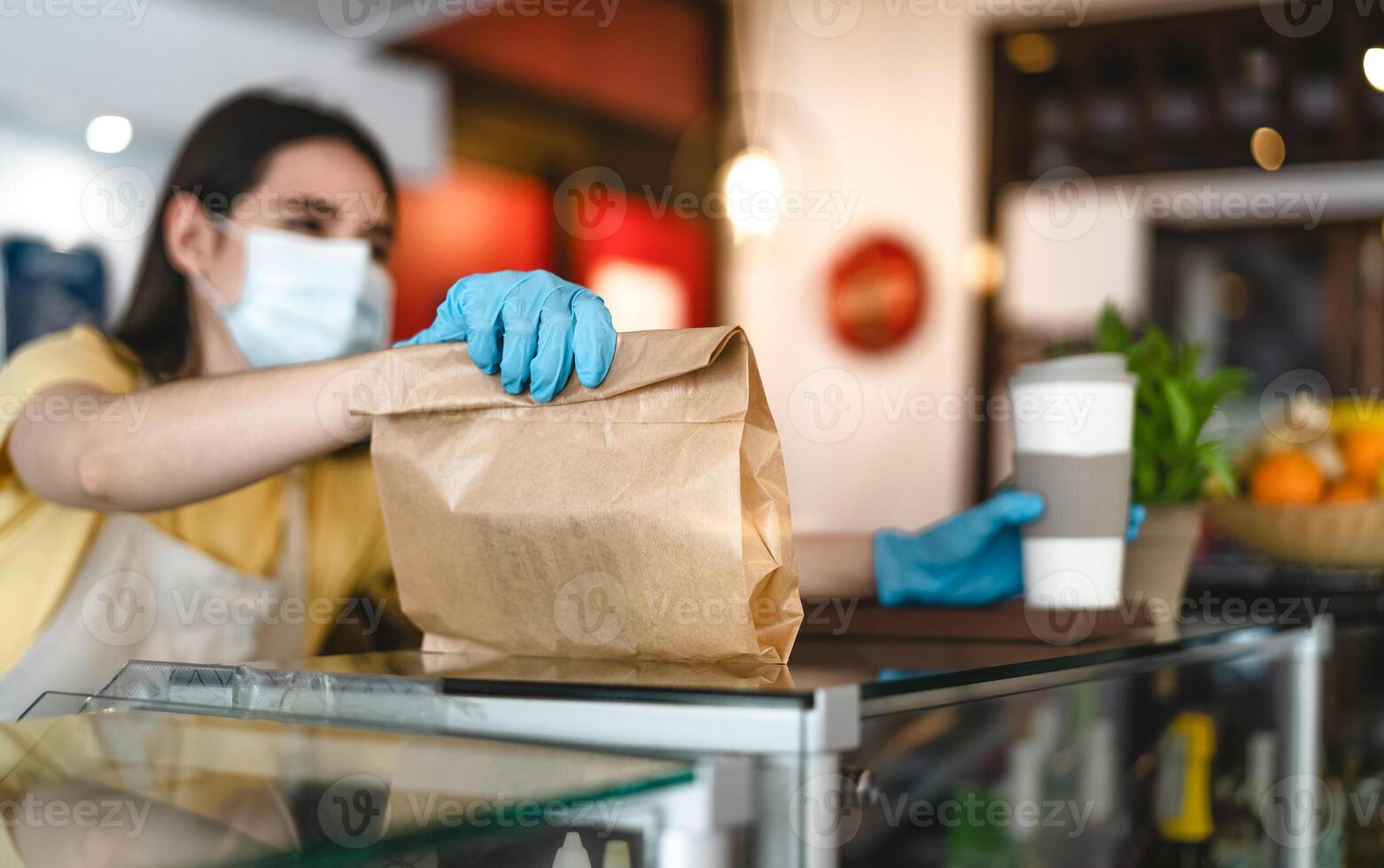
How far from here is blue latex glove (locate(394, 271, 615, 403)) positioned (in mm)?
667

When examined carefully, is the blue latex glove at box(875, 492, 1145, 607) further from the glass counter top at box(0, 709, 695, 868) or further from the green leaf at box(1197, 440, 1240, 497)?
the glass counter top at box(0, 709, 695, 868)

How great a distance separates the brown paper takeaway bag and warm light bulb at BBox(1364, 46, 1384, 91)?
302cm

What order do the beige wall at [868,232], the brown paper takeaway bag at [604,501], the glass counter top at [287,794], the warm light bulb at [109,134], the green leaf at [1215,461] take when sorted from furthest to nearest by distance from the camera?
the beige wall at [868,232]
the warm light bulb at [109,134]
the green leaf at [1215,461]
the brown paper takeaway bag at [604,501]
the glass counter top at [287,794]

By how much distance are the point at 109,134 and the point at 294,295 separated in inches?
49.7

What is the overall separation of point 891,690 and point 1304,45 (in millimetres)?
3528

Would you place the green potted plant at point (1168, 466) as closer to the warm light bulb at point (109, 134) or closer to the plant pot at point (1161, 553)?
the plant pot at point (1161, 553)

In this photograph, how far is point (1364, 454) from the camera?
1466 mm

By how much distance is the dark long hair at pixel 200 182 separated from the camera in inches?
54.9

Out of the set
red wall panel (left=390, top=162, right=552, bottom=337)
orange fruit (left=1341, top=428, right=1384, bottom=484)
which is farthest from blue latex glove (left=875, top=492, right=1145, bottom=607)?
red wall panel (left=390, top=162, right=552, bottom=337)

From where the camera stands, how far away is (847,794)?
0.58 m

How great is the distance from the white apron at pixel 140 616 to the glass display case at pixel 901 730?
555 mm

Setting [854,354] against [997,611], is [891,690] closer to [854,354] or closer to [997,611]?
[997,611]

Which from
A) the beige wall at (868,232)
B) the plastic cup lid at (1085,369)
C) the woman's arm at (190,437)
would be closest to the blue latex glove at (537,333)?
the woman's arm at (190,437)

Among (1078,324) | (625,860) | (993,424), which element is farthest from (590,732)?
(1078,324)
